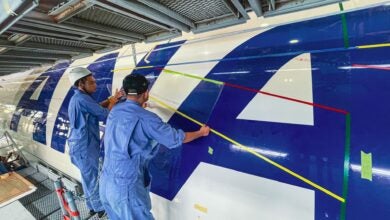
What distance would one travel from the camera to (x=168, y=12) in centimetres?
136

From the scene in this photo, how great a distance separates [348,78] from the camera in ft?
3.45

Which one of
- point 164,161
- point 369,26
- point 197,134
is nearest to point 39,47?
point 164,161

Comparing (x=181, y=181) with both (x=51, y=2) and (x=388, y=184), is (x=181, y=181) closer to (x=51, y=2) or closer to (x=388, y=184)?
(x=388, y=184)

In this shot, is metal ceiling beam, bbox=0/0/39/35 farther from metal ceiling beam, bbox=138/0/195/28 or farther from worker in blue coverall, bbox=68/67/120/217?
worker in blue coverall, bbox=68/67/120/217

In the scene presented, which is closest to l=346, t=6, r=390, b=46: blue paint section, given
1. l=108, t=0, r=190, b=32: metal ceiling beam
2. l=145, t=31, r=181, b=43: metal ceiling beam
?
l=108, t=0, r=190, b=32: metal ceiling beam

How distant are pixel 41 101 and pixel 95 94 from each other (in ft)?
4.75

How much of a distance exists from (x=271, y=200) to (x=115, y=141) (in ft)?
A: 2.96

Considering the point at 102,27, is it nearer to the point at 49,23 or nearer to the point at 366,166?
the point at 49,23

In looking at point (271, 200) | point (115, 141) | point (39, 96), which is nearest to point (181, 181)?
point (115, 141)

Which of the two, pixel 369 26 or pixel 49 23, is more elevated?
pixel 49 23

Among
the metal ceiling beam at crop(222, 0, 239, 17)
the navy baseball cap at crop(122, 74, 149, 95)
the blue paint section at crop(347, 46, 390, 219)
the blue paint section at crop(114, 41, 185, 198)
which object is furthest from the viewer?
the blue paint section at crop(114, 41, 185, 198)

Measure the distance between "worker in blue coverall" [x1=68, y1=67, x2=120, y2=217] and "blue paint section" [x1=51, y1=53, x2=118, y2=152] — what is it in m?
0.29

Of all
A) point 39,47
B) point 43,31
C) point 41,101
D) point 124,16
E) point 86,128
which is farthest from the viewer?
point 41,101

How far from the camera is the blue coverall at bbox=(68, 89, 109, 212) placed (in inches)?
73.5
